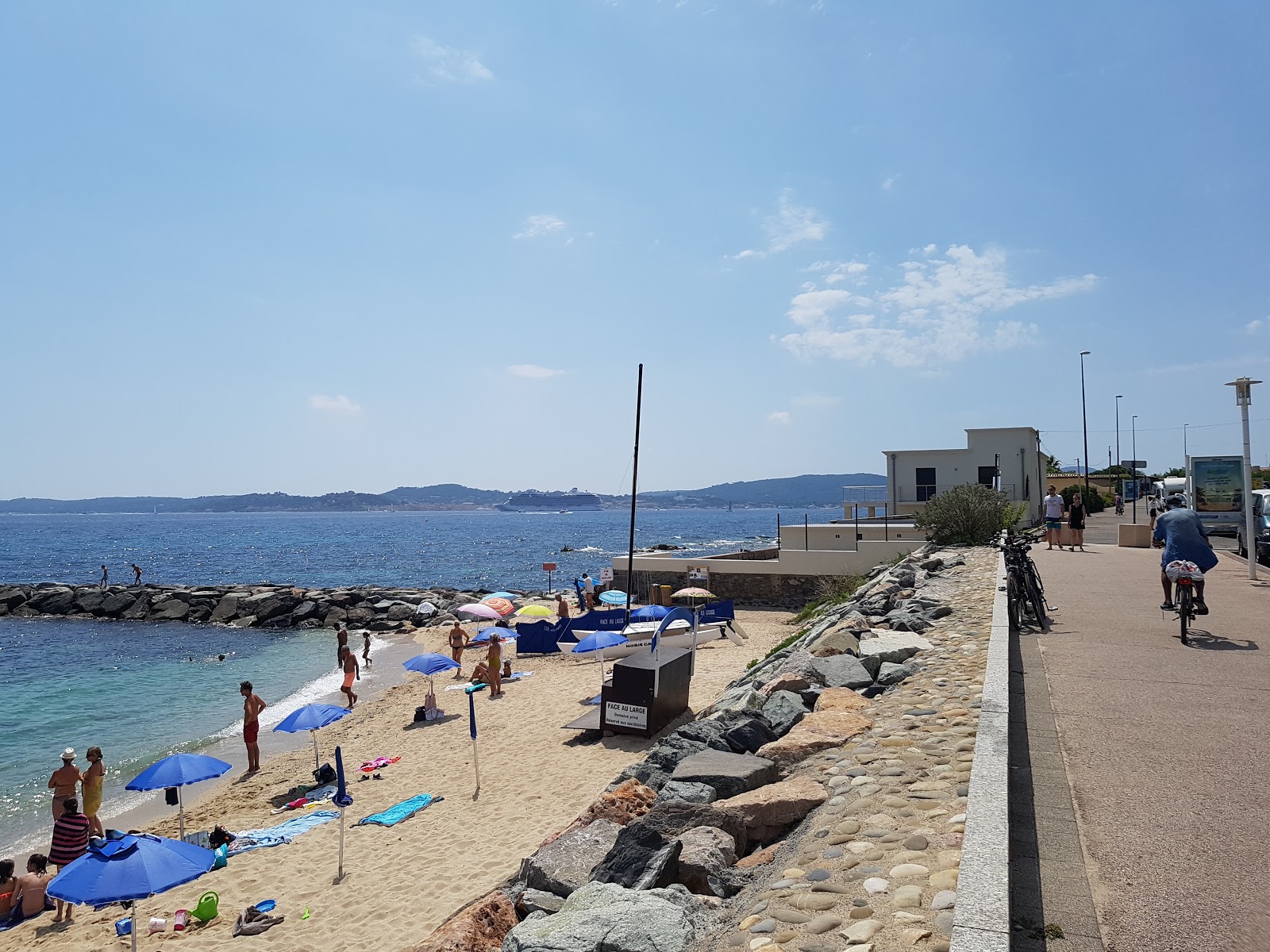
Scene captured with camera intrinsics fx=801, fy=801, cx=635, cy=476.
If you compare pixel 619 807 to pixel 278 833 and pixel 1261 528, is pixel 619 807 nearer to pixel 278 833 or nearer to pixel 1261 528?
pixel 278 833

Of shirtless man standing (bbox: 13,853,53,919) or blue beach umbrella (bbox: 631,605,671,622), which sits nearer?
shirtless man standing (bbox: 13,853,53,919)

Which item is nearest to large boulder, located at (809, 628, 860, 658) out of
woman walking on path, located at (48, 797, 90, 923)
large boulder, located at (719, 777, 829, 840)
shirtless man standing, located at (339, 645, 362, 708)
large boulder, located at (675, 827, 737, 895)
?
large boulder, located at (719, 777, 829, 840)

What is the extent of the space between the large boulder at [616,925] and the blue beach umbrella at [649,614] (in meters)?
18.4

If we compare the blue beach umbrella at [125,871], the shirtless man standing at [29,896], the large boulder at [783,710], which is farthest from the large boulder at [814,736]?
the shirtless man standing at [29,896]

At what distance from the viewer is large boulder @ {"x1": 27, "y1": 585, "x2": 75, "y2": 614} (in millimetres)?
46156

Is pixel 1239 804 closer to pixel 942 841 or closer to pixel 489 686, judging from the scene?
pixel 942 841

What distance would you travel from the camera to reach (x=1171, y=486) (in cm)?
3331

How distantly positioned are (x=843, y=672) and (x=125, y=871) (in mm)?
6956

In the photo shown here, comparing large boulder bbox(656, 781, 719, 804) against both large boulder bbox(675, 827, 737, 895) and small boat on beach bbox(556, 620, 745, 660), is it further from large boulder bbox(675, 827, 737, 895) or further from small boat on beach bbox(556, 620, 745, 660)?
small boat on beach bbox(556, 620, 745, 660)

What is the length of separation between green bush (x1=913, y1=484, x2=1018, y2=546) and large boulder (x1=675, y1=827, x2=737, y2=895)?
19.7 m

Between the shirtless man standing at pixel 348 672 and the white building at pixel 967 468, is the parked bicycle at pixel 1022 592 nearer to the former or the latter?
the shirtless man standing at pixel 348 672

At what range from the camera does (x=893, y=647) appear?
29.8ft

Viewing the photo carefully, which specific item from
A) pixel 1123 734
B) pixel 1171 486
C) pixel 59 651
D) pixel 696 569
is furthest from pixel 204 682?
pixel 1171 486

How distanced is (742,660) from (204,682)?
17.9 metres
